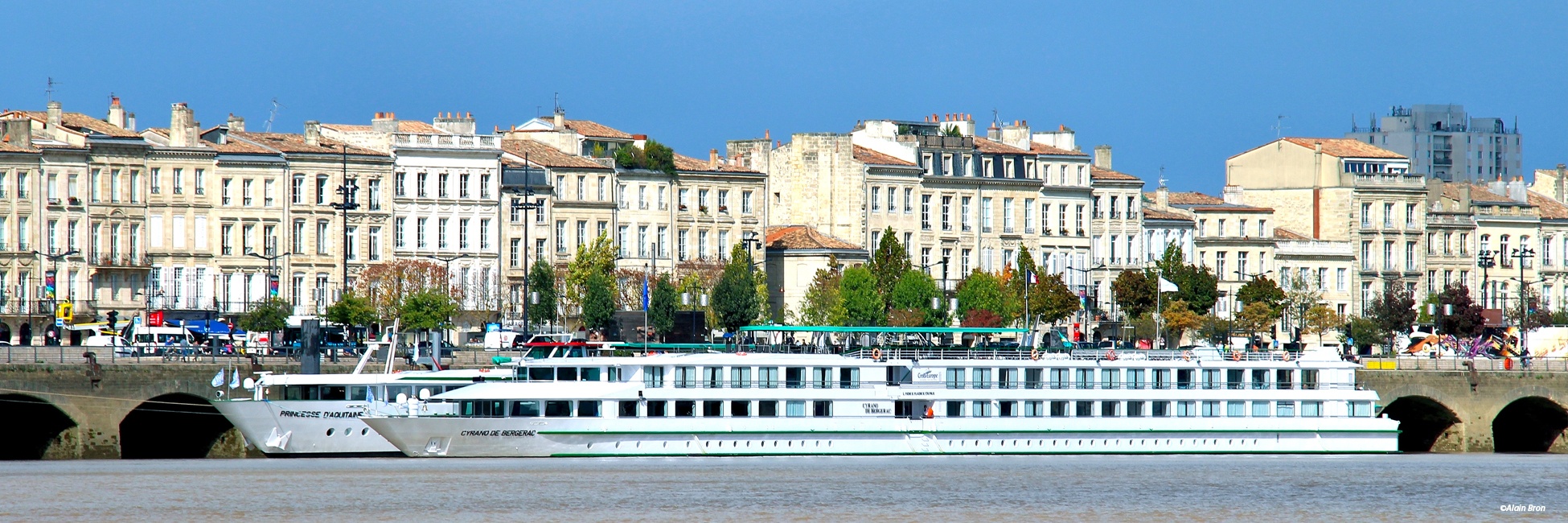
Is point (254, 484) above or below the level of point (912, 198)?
below

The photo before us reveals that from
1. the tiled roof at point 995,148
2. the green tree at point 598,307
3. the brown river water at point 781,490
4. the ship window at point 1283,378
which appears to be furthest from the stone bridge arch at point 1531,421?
the green tree at point 598,307

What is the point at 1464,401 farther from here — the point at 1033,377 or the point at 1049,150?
the point at 1049,150

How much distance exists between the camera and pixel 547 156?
10825 cm

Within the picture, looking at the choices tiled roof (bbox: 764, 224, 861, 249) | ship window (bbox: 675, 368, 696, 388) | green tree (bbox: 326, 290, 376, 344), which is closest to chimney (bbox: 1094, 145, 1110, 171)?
tiled roof (bbox: 764, 224, 861, 249)

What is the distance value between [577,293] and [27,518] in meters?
48.8

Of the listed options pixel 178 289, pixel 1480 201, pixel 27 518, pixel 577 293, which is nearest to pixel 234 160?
pixel 178 289

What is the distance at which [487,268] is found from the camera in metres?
105

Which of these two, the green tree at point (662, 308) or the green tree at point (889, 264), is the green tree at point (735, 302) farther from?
the green tree at point (889, 264)

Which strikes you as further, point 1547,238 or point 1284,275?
point 1547,238

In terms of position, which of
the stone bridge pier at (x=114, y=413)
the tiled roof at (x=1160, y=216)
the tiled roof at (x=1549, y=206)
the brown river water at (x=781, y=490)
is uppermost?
the tiled roof at (x=1549, y=206)

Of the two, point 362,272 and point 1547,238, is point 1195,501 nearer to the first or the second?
point 362,272

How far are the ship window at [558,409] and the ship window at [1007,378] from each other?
12.2 m

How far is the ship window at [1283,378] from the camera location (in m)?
81.5

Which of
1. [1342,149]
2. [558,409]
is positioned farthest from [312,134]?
[1342,149]
